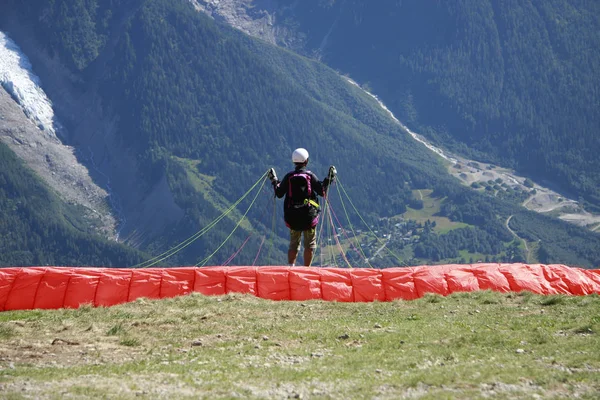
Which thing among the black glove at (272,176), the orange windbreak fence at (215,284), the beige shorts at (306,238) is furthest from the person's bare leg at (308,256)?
the black glove at (272,176)

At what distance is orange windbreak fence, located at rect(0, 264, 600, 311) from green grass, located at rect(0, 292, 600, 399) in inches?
52.8

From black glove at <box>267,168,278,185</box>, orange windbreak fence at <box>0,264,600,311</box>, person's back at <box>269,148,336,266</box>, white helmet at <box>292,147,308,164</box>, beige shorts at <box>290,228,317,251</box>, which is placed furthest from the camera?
black glove at <box>267,168,278,185</box>

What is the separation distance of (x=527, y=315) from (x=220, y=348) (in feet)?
22.3

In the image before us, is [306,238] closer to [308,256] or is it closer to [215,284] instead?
[308,256]

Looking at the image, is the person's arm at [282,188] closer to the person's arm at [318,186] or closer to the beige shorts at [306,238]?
the person's arm at [318,186]

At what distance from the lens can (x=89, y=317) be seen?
59.9 ft

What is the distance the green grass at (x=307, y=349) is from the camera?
12.2 meters

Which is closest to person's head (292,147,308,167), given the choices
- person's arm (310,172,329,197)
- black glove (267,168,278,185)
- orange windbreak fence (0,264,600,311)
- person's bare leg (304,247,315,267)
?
person's arm (310,172,329,197)

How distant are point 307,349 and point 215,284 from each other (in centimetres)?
734

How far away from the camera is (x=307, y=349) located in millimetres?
14938

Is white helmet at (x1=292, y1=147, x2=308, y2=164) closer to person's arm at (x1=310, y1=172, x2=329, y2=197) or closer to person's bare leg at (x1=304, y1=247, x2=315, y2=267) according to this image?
person's arm at (x1=310, y1=172, x2=329, y2=197)

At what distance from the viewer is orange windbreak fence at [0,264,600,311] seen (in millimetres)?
21562

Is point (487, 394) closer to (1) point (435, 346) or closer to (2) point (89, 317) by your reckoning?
(1) point (435, 346)

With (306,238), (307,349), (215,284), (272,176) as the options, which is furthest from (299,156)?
(307,349)
